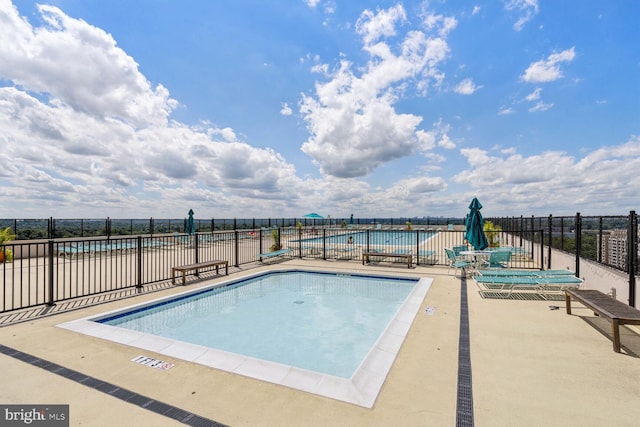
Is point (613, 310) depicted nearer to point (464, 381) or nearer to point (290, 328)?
point (464, 381)

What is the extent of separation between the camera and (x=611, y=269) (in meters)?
6.35

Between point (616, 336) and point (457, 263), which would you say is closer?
point (616, 336)

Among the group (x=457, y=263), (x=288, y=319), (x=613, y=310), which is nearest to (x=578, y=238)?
(x=457, y=263)

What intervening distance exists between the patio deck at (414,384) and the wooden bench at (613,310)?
1.05ft

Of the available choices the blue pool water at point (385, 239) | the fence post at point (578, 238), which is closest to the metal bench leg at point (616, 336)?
the fence post at point (578, 238)

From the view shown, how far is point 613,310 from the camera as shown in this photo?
4031 millimetres

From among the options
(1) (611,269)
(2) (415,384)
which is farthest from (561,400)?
(1) (611,269)

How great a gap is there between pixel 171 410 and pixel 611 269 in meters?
8.72

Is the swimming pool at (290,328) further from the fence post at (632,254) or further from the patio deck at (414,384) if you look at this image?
the fence post at (632,254)

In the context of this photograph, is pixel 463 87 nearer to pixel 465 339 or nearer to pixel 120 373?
pixel 465 339

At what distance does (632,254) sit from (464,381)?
5094 mm

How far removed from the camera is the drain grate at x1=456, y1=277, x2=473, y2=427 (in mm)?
2469

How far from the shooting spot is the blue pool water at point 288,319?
4.52 m
